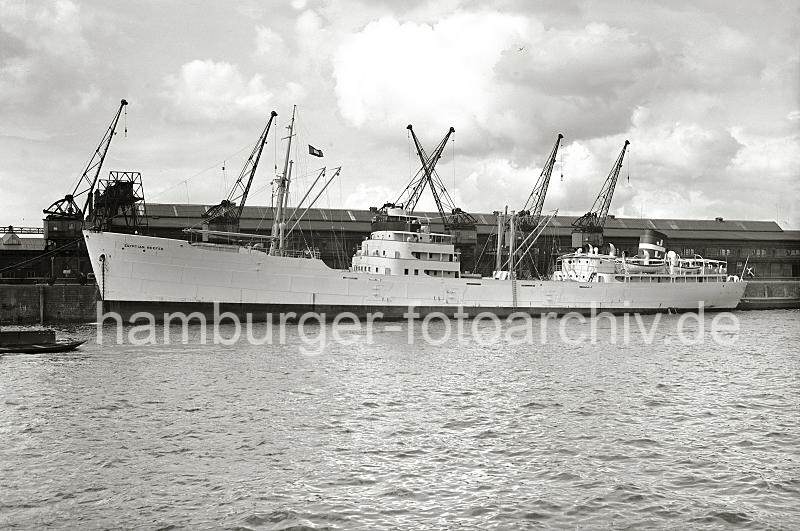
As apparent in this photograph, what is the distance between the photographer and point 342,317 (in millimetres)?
54750

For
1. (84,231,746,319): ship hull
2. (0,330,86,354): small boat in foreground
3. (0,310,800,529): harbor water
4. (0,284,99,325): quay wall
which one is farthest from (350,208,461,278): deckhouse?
(0,330,86,354): small boat in foreground

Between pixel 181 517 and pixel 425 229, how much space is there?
49200mm

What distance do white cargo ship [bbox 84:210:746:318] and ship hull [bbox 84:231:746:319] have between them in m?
0.07

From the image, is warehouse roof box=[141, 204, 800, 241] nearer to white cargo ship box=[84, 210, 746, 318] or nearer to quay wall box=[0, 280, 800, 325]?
white cargo ship box=[84, 210, 746, 318]

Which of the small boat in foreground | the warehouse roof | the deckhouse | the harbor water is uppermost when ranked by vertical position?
the warehouse roof

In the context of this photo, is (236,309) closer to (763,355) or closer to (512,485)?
(763,355)

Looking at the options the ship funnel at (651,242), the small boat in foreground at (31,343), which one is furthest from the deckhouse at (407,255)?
the small boat in foreground at (31,343)

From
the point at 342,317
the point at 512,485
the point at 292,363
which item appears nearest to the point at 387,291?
the point at 342,317

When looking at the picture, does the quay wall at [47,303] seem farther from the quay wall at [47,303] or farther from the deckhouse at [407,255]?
the deckhouse at [407,255]

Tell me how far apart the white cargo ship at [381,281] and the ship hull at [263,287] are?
0.24 feet

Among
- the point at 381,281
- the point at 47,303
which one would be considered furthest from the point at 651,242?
the point at 47,303

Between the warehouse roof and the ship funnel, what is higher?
the warehouse roof

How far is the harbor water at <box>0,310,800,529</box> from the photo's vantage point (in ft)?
47.2

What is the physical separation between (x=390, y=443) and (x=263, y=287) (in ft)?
113
